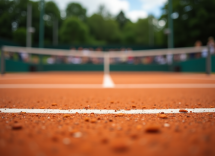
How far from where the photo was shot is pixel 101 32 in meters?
55.1

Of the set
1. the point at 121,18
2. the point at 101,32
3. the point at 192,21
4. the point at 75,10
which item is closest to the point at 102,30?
the point at 101,32

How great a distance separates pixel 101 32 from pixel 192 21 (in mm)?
31677

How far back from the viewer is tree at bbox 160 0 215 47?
1091 inches

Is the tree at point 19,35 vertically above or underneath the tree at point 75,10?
underneath

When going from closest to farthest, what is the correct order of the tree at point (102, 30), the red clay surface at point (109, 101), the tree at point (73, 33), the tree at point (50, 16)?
the red clay surface at point (109, 101) < the tree at point (73, 33) < the tree at point (50, 16) < the tree at point (102, 30)

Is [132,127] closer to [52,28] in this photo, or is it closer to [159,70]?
[159,70]

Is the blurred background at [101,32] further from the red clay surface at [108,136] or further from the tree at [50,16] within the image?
the red clay surface at [108,136]

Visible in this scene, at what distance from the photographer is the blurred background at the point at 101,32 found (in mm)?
13812

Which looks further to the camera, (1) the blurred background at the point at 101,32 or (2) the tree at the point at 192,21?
(2) the tree at the point at 192,21

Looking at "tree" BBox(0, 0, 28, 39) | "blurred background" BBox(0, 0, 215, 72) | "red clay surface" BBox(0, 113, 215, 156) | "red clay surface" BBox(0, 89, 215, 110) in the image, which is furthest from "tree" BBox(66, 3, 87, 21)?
"red clay surface" BBox(0, 113, 215, 156)

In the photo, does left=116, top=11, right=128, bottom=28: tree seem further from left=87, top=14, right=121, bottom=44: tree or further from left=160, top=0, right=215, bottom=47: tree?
left=160, top=0, right=215, bottom=47: tree

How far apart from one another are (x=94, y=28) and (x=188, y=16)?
3112cm

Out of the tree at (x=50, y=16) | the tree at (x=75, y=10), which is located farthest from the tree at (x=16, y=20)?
the tree at (x=75, y=10)

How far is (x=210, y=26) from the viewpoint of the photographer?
2741 cm
